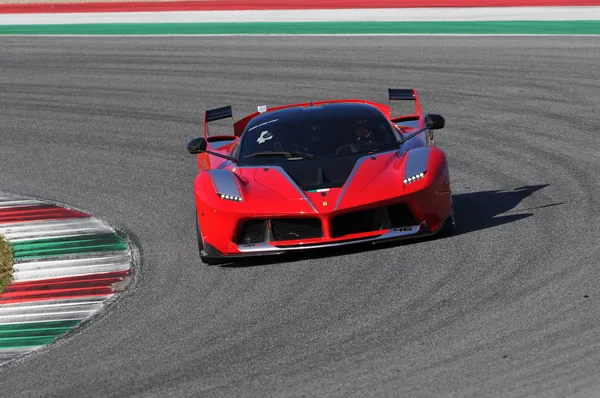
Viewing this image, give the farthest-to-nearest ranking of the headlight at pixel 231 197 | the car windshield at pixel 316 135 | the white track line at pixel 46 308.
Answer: the car windshield at pixel 316 135 → the headlight at pixel 231 197 → the white track line at pixel 46 308

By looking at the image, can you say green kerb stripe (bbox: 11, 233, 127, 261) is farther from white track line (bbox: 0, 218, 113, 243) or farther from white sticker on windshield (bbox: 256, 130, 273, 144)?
white sticker on windshield (bbox: 256, 130, 273, 144)

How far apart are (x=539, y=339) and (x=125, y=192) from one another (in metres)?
6.82

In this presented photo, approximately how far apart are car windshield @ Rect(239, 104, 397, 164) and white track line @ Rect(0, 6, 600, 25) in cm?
1185

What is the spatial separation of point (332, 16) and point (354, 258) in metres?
14.9

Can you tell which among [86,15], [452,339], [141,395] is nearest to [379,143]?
[452,339]

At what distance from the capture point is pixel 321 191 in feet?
29.9

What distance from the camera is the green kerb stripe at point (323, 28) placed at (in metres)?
20.7

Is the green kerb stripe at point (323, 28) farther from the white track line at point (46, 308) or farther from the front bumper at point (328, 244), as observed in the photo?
the white track line at point (46, 308)

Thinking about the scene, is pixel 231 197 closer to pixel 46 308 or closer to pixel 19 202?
pixel 46 308

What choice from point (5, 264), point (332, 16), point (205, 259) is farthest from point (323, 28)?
point (205, 259)

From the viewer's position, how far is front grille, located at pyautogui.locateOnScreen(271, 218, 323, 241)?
9008 millimetres

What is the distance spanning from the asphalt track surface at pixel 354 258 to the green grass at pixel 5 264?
3.70 feet

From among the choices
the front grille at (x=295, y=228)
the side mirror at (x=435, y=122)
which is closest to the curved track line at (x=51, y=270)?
the front grille at (x=295, y=228)

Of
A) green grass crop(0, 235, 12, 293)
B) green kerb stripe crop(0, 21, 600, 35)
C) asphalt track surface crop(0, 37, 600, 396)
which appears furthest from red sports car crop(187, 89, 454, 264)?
green kerb stripe crop(0, 21, 600, 35)
